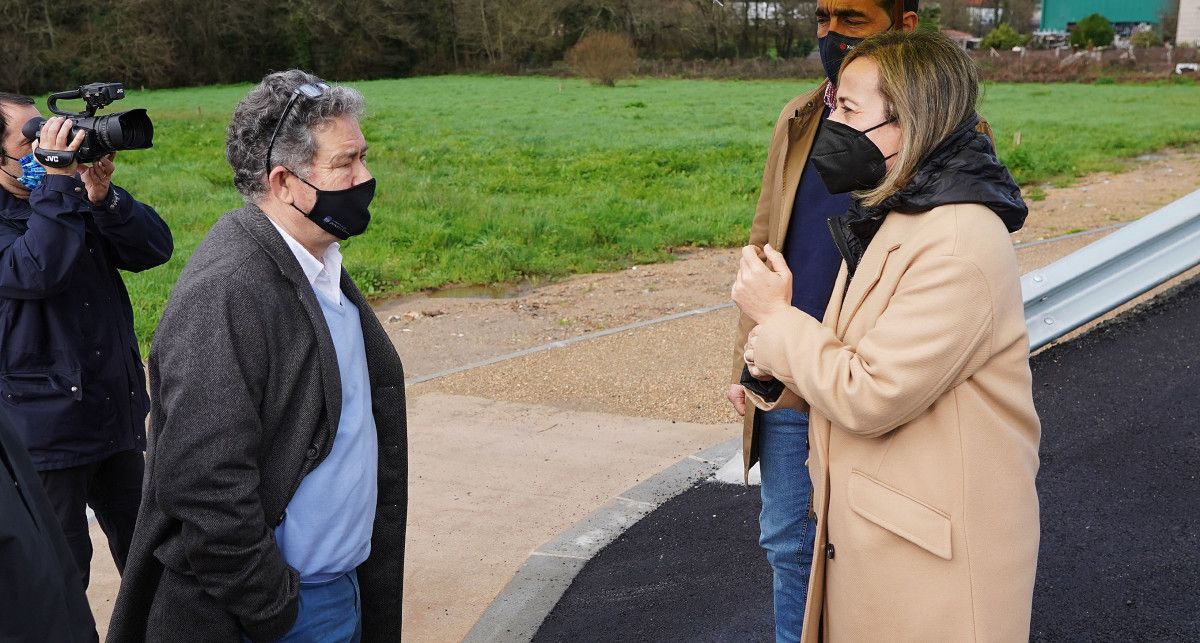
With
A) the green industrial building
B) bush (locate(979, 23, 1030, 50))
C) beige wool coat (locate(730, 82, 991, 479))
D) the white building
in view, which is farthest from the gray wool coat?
the green industrial building

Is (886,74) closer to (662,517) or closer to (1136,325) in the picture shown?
(662,517)

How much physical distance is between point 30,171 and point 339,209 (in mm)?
1606

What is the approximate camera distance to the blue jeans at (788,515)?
3100 mm

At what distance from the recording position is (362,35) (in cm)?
5828

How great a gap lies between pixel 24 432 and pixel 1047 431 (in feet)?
14.5

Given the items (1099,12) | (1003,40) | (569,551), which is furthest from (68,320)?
(1099,12)

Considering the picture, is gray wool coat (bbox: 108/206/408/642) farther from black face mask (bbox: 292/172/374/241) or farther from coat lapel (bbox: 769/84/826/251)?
coat lapel (bbox: 769/84/826/251)

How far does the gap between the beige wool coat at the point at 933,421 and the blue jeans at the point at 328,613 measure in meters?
1.23

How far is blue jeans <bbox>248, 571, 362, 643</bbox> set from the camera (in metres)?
2.60

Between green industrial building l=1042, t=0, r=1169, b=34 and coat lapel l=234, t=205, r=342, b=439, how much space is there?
88888 millimetres

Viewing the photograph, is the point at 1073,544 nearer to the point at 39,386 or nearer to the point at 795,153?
the point at 795,153

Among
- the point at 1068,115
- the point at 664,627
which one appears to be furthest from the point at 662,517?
the point at 1068,115

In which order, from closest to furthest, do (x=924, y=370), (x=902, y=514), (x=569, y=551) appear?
(x=924, y=370) → (x=902, y=514) → (x=569, y=551)

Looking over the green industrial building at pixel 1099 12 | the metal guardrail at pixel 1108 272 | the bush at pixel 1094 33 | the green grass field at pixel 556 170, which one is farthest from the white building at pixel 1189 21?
the metal guardrail at pixel 1108 272
